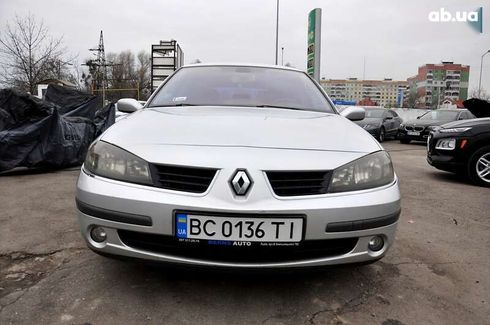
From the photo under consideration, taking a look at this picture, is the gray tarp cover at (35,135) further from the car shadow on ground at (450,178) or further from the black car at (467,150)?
the car shadow on ground at (450,178)

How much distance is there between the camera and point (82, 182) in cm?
225

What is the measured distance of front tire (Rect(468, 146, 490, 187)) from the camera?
607 cm

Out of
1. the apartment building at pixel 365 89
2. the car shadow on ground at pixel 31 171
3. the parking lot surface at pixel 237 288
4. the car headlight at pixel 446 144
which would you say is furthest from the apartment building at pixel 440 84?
the parking lot surface at pixel 237 288

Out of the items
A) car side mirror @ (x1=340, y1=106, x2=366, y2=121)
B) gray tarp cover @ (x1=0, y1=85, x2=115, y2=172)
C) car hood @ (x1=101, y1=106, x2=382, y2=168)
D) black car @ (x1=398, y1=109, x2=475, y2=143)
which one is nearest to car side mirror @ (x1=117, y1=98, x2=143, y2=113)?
car hood @ (x1=101, y1=106, x2=382, y2=168)

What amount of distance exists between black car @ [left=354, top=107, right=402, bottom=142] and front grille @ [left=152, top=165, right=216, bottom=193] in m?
12.9

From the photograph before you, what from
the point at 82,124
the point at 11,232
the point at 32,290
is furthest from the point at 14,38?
the point at 32,290

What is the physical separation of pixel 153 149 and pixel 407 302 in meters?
1.61

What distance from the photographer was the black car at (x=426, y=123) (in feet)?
47.1

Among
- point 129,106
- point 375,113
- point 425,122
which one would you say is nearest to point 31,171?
point 129,106

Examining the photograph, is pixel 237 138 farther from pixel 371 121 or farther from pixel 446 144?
pixel 371 121

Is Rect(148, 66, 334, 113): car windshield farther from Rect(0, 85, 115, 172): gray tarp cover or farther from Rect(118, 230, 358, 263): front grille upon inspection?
Rect(0, 85, 115, 172): gray tarp cover

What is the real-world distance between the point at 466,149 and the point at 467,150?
0.02 m

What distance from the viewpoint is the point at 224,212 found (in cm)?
195

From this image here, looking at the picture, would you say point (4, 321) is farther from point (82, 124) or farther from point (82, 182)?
point (82, 124)
